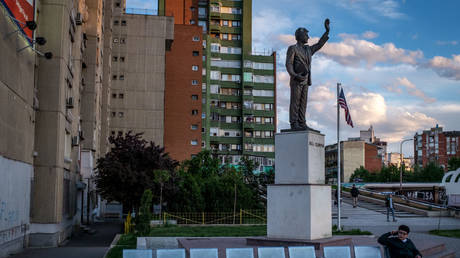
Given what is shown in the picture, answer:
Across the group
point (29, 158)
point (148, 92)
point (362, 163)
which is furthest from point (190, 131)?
point (362, 163)

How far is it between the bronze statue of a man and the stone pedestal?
763mm

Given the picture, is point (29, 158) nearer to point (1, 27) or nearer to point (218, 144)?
point (1, 27)

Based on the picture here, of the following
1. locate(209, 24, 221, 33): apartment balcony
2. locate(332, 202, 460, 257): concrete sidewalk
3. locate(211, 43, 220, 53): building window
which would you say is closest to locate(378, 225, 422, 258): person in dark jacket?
locate(332, 202, 460, 257): concrete sidewalk

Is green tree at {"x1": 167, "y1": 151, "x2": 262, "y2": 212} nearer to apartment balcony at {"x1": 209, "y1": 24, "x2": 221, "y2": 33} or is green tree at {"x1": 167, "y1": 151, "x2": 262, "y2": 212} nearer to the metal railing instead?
the metal railing

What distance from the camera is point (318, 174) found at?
46.2 ft

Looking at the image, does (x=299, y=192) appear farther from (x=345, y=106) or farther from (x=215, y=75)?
(x=215, y=75)

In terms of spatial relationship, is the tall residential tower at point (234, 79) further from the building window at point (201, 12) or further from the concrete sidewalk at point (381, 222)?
the concrete sidewalk at point (381, 222)

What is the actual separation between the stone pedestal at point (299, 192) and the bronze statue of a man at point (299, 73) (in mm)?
763

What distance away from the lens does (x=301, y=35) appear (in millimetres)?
15266

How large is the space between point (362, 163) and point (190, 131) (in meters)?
74.6

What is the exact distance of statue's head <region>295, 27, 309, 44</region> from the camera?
15273mm

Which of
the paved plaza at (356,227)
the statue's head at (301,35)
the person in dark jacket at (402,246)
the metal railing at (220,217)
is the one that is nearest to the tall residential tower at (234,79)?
the paved plaza at (356,227)

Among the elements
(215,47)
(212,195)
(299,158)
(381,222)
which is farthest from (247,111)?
(299,158)

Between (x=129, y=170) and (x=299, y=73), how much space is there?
1970 centimetres
